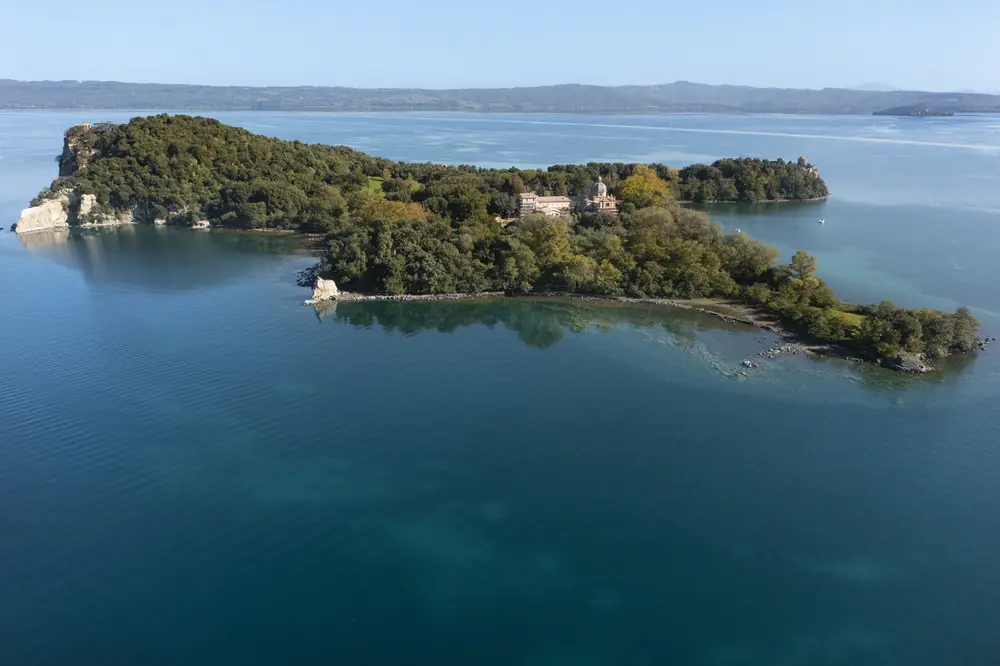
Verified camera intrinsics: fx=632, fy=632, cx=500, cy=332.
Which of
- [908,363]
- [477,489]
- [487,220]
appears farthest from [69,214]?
[908,363]

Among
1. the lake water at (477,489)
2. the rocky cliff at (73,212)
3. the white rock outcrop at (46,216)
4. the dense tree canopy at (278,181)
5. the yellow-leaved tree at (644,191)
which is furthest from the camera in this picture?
the dense tree canopy at (278,181)

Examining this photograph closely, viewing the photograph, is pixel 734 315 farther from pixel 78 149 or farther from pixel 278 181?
pixel 78 149

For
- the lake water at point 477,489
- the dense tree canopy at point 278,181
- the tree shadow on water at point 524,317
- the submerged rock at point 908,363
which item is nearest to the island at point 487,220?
the submerged rock at point 908,363

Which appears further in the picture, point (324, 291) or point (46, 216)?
point (46, 216)

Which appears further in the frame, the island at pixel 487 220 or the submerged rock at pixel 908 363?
the island at pixel 487 220

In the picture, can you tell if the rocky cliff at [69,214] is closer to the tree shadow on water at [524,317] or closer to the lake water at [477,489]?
the lake water at [477,489]

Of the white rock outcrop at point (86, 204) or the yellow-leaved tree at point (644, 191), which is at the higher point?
the yellow-leaved tree at point (644, 191)
